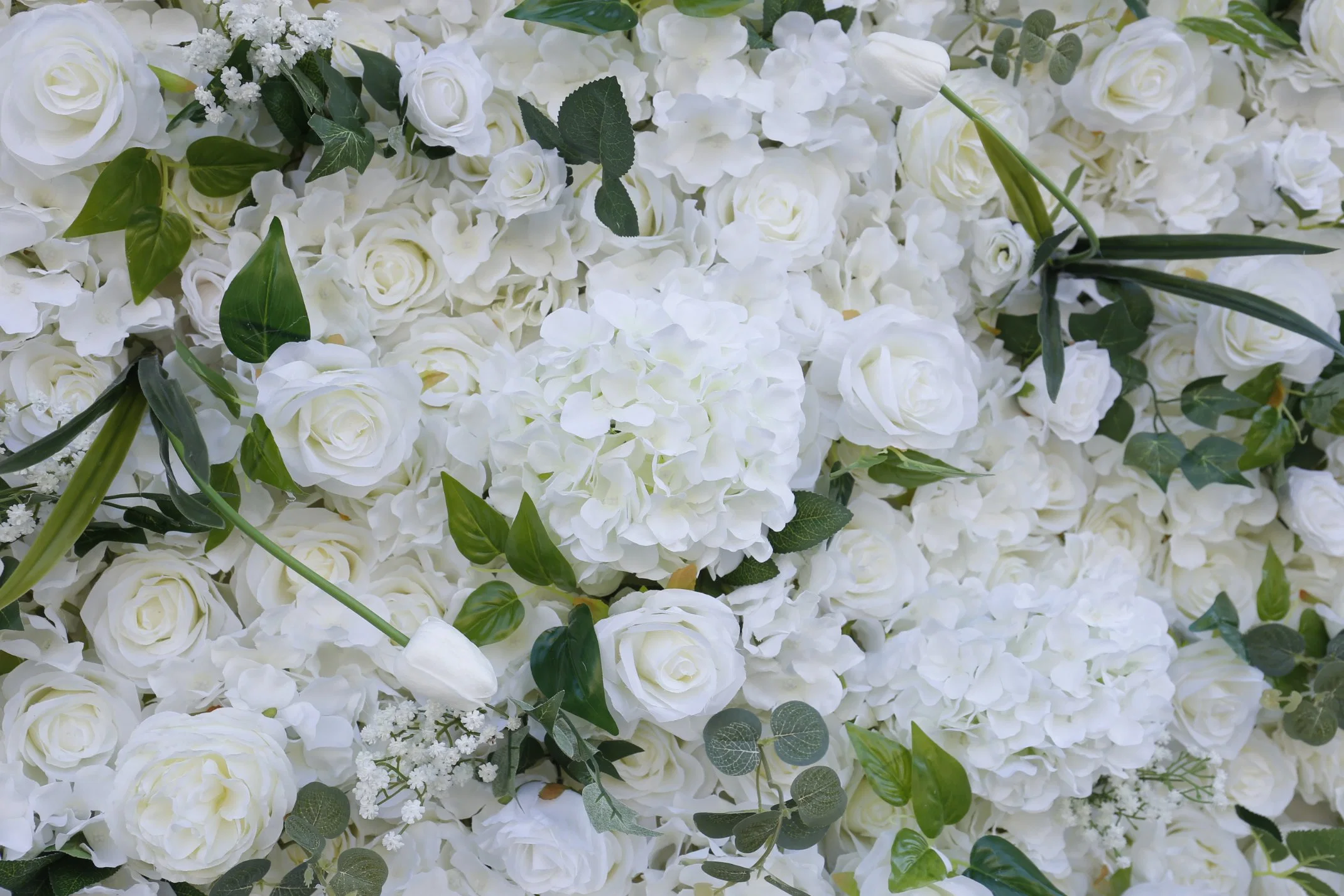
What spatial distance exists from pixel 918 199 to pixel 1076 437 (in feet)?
0.98

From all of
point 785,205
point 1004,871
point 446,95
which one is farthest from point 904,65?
point 1004,871

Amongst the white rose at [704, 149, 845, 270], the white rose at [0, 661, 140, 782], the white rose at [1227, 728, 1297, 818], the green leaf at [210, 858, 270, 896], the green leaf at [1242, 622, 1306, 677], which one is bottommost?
the white rose at [1227, 728, 1297, 818]

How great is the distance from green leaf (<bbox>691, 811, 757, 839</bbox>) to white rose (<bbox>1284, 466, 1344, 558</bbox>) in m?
0.70

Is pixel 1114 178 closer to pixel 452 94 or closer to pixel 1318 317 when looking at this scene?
pixel 1318 317

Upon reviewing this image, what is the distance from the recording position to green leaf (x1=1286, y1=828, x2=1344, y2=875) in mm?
963

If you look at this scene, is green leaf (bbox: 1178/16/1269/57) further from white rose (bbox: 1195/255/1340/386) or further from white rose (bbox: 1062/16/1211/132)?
white rose (bbox: 1195/255/1340/386)

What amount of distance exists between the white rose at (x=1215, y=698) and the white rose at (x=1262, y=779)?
0.05 m

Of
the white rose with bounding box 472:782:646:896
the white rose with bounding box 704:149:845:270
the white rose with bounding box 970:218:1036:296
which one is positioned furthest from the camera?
the white rose with bounding box 970:218:1036:296

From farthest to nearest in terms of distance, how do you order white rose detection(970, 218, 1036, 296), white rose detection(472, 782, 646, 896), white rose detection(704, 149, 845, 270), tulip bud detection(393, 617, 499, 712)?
1. white rose detection(970, 218, 1036, 296)
2. white rose detection(704, 149, 845, 270)
3. white rose detection(472, 782, 646, 896)
4. tulip bud detection(393, 617, 499, 712)

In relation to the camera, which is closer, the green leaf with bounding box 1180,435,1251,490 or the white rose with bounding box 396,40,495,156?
the white rose with bounding box 396,40,495,156

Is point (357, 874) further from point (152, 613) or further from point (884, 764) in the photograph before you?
point (884, 764)

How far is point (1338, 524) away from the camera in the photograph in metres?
1.01

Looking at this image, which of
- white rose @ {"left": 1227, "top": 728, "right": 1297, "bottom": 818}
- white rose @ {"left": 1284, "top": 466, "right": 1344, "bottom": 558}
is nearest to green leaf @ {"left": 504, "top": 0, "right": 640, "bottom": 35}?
white rose @ {"left": 1284, "top": 466, "right": 1344, "bottom": 558}

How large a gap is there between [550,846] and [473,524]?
10.4 inches
